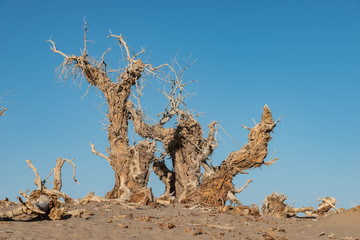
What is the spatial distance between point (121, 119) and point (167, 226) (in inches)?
357

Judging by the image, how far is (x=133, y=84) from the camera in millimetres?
20141

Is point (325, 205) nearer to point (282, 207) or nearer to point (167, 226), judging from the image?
point (282, 207)

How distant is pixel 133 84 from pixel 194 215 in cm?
821

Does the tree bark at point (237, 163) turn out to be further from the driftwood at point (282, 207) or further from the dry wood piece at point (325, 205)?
the dry wood piece at point (325, 205)

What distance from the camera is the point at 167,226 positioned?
11.6 m

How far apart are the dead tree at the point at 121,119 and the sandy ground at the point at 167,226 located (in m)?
3.29

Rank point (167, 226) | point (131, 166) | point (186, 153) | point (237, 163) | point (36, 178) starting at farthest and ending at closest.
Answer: point (186, 153), point (131, 166), point (237, 163), point (36, 178), point (167, 226)

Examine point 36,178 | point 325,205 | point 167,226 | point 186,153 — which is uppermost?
point 186,153

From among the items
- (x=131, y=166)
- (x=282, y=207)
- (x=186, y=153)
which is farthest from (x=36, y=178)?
(x=282, y=207)

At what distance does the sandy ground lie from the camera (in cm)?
984

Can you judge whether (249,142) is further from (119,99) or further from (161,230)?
(161,230)

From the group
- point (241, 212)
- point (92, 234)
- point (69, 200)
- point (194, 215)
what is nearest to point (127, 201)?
point (69, 200)

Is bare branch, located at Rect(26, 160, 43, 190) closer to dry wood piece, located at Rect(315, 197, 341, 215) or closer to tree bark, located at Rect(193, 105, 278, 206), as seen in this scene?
tree bark, located at Rect(193, 105, 278, 206)

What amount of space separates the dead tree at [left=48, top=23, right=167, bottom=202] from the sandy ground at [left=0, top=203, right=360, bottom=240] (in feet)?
10.8
